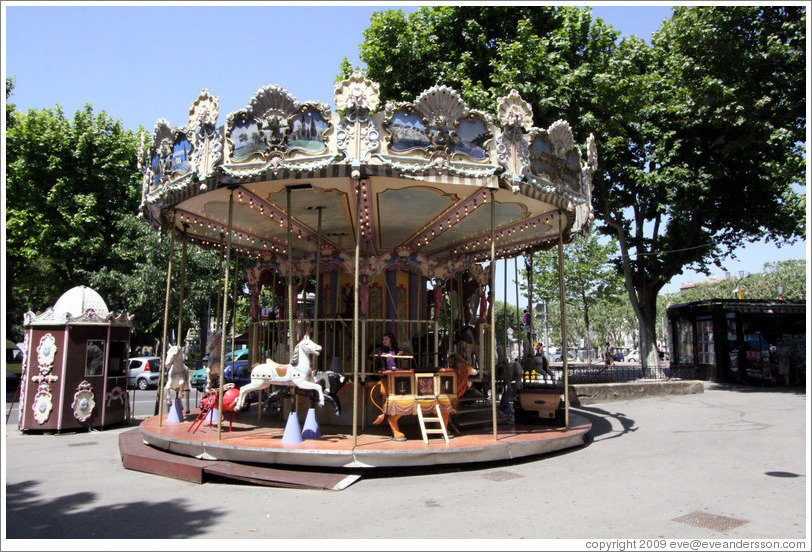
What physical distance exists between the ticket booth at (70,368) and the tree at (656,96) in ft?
40.0

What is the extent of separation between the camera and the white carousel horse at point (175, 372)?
39.6 feet

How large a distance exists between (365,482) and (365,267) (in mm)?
5902

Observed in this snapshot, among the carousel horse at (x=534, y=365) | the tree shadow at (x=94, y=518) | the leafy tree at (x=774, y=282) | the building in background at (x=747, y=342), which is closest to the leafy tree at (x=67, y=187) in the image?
the carousel horse at (x=534, y=365)

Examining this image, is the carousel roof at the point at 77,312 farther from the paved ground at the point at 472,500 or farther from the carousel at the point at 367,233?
the paved ground at the point at 472,500

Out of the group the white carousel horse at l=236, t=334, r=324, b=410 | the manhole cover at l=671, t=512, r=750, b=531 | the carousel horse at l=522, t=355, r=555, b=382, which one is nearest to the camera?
the manhole cover at l=671, t=512, r=750, b=531

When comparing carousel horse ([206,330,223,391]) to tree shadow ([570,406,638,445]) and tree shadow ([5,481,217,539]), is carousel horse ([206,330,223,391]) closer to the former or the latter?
tree shadow ([5,481,217,539])

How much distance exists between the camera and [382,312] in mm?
12992

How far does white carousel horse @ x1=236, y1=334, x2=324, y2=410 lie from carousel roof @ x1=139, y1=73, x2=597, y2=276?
2.14 meters

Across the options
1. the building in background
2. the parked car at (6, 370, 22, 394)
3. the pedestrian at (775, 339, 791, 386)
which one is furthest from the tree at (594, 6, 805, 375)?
the parked car at (6, 370, 22, 394)

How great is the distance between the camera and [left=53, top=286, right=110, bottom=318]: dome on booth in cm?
1331

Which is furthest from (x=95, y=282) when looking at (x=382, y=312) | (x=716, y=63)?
(x=716, y=63)

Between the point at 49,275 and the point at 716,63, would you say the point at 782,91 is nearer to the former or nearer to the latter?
the point at 716,63

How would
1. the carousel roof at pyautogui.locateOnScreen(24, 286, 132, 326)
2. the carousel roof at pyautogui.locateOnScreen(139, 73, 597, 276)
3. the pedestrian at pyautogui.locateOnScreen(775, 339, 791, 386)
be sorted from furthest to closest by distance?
the pedestrian at pyautogui.locateOnScreen(775, 339, 791, 386)
the carousel roof at pyautogui.locateOnScreen(24, 286, 132, 326)
the carousel roof at pyautogui.locateOnScreen(139, 73, 597, 276)

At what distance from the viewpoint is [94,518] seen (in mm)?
6191
